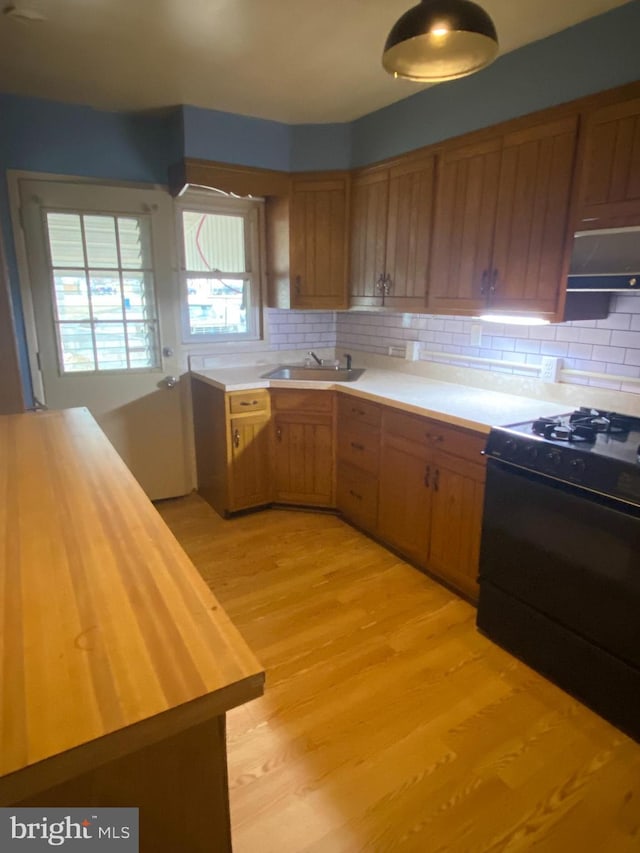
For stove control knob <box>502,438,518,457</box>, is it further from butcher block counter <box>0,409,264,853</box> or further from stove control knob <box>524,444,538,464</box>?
butcher block counter <box>0,409,264,853</box>

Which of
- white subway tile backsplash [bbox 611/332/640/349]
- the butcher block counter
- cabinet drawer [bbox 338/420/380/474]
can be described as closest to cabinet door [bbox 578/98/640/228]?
white subway tile backsplash [bbox 611/332/640/349]

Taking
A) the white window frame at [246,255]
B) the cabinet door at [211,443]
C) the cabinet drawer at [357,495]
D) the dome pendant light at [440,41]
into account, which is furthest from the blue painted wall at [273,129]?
the cabinet drawer at [357,495]

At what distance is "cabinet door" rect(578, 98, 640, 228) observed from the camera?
1802 millimetres

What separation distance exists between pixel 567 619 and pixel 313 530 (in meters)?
1.64

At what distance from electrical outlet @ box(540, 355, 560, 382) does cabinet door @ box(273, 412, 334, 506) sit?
126 centimetres

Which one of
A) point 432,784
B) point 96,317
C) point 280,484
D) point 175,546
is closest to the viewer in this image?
point 175,546

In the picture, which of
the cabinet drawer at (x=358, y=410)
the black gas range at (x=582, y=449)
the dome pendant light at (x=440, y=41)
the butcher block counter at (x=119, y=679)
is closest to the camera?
the butcher block counter at (x=119, y=679)

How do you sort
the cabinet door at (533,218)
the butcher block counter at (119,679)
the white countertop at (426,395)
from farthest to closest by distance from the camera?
the white countertop at (426,395), the cabinet door at (533,218), the butcher block counter at (119,679)

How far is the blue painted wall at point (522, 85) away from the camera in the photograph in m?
1.86

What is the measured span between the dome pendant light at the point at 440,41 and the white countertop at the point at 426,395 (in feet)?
4.22

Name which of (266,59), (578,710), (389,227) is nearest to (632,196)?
(389,227)

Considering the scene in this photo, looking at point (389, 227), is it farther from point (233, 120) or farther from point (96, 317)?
point (96, 317)

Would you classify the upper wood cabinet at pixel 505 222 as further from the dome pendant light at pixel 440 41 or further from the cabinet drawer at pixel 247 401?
the cabinet drawer at pixel 247 401

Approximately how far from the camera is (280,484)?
11.1ft
